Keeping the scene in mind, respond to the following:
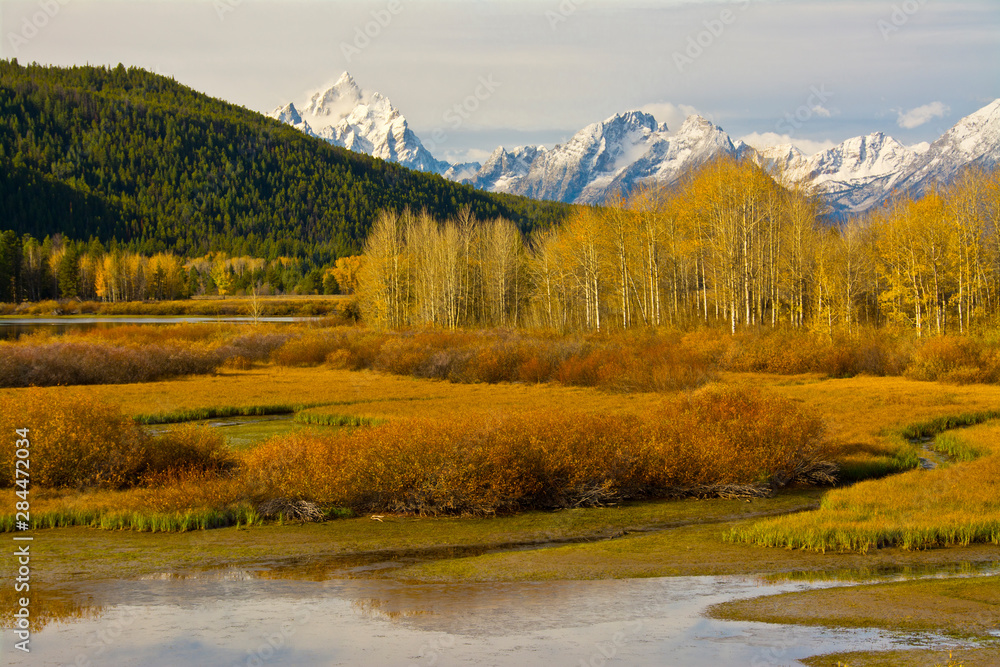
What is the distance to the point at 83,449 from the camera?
19188 millimetres

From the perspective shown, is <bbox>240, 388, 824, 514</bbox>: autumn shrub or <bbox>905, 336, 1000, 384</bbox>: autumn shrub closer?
A: <bbox>240, 388, 824, 514</bbox>: autumn shrub

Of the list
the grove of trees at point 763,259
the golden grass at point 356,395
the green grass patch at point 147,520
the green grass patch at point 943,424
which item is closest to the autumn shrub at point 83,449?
the green grass patch at point 147,520

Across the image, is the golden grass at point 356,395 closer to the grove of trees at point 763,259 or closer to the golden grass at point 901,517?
the golden grass at point 901,517

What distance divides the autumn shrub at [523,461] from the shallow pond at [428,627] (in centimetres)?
480

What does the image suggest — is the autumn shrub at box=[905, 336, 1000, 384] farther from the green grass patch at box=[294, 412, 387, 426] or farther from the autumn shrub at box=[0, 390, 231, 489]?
the autumn shrub at box=[0, 390, 231, 489]

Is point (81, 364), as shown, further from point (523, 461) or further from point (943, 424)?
point (943, 424)

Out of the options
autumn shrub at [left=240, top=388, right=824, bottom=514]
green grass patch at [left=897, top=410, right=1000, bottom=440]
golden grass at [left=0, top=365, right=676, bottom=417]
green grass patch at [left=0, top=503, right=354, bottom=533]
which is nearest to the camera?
green grass patch at [left=0, top=503, right=354, bottom=533]

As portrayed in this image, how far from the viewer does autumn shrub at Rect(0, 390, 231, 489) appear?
18797 millimetres

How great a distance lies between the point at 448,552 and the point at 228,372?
44.2 meters

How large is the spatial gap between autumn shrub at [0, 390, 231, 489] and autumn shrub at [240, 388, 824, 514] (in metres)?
2.23

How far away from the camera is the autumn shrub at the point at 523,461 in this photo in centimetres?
1784

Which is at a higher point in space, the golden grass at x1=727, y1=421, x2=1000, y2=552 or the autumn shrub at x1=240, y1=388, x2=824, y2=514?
the autumn shrub at x1=240, y1=388, x2=824, y2=514

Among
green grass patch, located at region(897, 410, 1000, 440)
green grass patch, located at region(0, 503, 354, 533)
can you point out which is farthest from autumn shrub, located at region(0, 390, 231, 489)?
green grass patch, located at region(897, 410, 1000, 440)

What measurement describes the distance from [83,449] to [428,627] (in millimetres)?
13041
